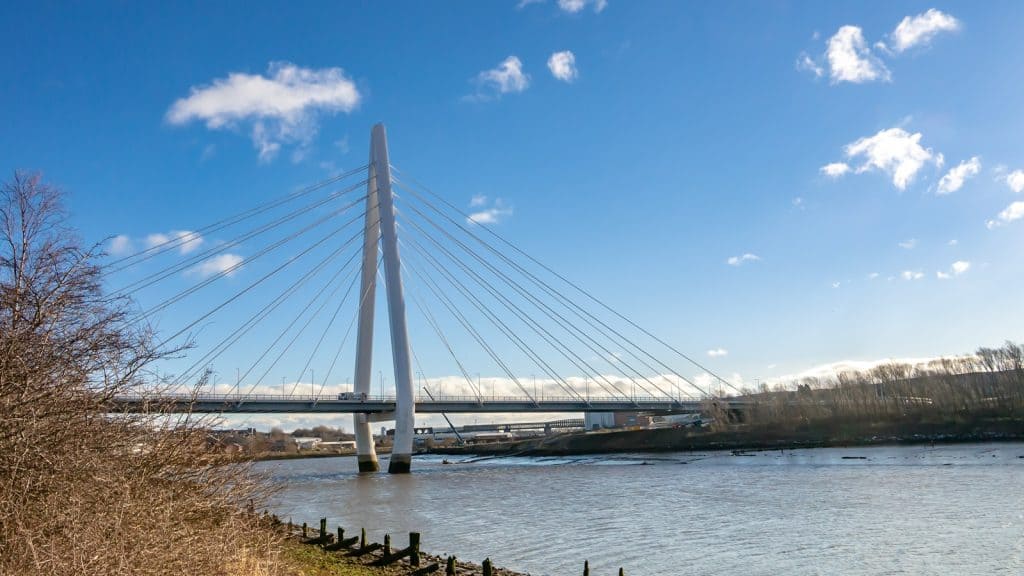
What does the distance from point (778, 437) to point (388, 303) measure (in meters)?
57.5

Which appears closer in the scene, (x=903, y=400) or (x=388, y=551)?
(x=388, y=551)

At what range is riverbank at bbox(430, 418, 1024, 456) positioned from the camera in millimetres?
71062

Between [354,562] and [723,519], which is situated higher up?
[354,562]

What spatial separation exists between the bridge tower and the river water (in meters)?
7.27

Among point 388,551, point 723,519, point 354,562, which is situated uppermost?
point 388,551

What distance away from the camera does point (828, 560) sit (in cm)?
1658

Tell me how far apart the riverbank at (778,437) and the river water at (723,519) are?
2986 centimetres

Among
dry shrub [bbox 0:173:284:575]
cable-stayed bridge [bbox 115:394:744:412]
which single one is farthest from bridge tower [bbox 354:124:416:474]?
dry shrub [bbox 0:173:284:575]

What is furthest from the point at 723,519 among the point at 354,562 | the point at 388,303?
the point at 388,303

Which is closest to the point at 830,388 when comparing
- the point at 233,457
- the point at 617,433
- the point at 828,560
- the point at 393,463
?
the point at 617,433

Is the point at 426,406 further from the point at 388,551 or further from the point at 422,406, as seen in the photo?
the point at 388,551

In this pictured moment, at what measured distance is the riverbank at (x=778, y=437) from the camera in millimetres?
71062

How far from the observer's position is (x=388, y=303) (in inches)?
1964

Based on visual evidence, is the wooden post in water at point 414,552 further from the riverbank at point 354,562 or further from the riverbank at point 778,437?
the riverbank at point 778,437
